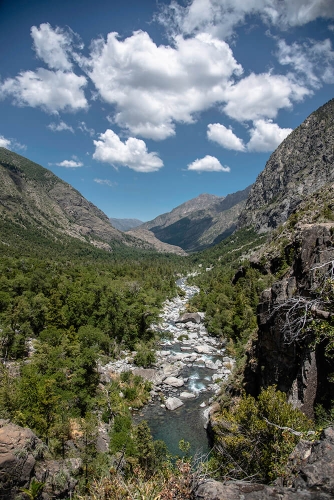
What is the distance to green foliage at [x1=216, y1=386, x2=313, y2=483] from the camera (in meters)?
10.5

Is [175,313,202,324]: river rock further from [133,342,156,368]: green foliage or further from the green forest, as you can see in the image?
[133,342,156,368]: green foliage

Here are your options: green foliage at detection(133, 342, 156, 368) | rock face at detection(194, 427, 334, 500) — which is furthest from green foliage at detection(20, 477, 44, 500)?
green foliage at detection(133, 342, 156, 368)

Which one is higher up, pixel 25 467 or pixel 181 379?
pixel 25 467

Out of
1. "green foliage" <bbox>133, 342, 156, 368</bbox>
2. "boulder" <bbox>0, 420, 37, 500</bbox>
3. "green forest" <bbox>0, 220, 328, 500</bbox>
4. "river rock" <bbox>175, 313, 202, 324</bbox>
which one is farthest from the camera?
"river rock" <bbox>175, 313, 202, 324</bbox>

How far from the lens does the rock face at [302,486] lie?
20.4 ft

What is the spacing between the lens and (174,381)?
37.0 metres

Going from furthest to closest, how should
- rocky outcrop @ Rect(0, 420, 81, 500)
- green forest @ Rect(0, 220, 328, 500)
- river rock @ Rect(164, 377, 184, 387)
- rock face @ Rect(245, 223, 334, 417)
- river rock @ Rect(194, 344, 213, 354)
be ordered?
river rock @ Rect(194, 344, 213, 354)
river rock @ Rect(164, 377, 184, 387)
rock face @ Rect(245, 223, 334, 417)
rocky outcrop @ Rect(0, 420, 81, 500)
green forest @ Rect(0, 220, 328, 500)

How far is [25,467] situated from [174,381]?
26.4 metres

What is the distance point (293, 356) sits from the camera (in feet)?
65.5

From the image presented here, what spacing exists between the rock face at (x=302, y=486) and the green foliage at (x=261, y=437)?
274 centimetres

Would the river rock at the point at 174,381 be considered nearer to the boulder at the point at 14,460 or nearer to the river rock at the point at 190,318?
the boulder at the point at 14,460

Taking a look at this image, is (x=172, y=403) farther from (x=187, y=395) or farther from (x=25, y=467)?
(x=25, y=467)

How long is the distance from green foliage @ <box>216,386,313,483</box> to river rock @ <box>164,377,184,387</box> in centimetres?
2447

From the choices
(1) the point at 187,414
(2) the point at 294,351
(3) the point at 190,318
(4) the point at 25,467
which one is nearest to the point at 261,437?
(2) the point at 294,351
